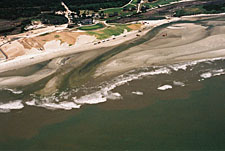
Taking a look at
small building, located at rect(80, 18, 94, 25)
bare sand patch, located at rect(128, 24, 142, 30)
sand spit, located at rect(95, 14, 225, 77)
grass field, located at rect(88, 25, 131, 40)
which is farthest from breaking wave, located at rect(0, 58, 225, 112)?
small building, located at rect(80, 18, 94, 25)

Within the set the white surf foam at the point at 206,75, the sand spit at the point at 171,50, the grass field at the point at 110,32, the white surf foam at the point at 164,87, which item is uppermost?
the grass field at the point at 110,32

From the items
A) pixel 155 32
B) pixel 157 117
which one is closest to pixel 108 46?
pixel 155 32

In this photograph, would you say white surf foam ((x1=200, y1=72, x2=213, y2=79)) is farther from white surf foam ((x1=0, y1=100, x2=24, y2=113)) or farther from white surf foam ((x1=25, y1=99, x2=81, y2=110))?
white surf foam ((x1=0, y1=100, x2=24, y2=113))

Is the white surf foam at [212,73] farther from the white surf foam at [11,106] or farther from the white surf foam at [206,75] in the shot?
the white surf foam at [11,106]

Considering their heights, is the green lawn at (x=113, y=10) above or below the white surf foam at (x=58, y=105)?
above

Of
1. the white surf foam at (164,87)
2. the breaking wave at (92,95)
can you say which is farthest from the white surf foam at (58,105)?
the white surf foam at (164,87)

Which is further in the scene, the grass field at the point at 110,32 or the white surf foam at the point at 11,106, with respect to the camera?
the grass field at the point at 110,32

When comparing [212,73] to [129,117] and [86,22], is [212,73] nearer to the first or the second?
[129,117]

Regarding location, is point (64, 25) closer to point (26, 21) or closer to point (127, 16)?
point (26, 21)
